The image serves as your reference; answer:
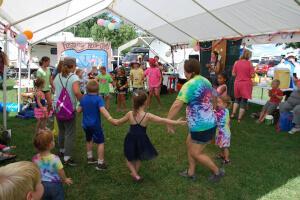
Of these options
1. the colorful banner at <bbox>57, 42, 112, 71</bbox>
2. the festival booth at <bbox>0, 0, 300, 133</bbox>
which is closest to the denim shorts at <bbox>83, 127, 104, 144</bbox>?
the festival booth at <bbox>0, 0, 300, 133</bbox>

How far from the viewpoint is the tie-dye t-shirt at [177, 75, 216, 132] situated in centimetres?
377

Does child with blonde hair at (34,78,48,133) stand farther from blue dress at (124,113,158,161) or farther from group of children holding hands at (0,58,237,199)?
blue dress at (124,113,158,161)

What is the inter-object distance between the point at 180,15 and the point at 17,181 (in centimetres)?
1019

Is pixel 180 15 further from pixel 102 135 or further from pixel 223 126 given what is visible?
pixel 102 135

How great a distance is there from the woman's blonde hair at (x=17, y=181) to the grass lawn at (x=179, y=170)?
2717mm

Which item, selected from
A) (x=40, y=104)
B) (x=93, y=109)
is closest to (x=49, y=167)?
(x=93, y=109)

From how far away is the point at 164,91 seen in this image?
13938mm

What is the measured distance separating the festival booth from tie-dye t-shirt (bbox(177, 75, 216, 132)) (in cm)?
307

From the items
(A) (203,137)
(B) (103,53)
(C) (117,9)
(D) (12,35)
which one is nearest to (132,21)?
(C) (117,9)

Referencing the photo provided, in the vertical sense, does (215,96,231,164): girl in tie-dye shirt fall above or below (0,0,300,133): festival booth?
below

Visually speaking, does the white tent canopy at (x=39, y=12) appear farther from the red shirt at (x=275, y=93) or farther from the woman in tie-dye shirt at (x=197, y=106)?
the red shirt at (x=275, y=93)

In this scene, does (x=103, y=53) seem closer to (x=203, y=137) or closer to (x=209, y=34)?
(x=209, y=34)

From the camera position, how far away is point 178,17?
434 inches

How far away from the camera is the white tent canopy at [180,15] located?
23.2 ft
